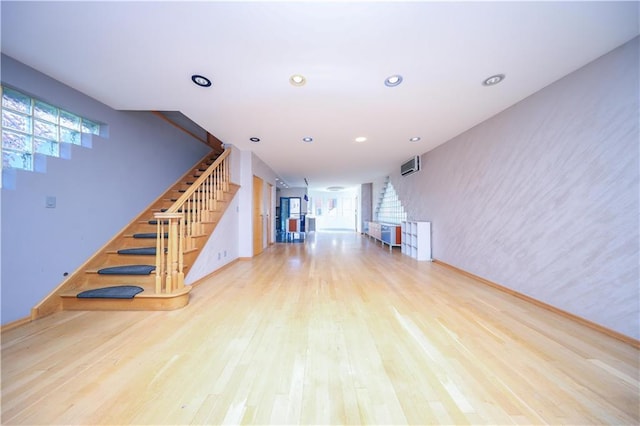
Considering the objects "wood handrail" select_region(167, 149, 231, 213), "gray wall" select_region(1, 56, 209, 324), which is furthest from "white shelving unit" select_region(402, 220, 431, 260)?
"gray wall" select_region(1, 56, 209, 324)

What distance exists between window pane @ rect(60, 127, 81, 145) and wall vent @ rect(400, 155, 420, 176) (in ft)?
20.6

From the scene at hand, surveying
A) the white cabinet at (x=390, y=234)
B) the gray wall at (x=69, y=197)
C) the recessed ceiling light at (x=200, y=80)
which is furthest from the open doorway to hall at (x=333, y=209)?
the recessed ceiling light at (x=200, y=80)

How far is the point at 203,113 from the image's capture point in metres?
3.27

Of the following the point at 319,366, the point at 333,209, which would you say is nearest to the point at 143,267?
the point at 319,366

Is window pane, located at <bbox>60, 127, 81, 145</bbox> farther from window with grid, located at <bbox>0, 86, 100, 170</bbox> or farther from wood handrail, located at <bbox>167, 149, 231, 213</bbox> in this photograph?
wood handrail, located at <bbox>167, 149, 231, 213</bbox>

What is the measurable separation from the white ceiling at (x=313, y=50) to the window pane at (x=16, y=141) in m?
0.71

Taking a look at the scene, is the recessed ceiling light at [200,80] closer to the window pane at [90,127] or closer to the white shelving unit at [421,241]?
the window pane at [90,127]

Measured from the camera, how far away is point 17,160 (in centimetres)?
224

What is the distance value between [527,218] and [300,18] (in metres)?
3.37

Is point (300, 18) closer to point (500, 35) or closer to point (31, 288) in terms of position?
point (500, 35)

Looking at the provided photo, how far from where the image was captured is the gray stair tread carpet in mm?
2508

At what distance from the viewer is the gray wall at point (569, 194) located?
1989mm

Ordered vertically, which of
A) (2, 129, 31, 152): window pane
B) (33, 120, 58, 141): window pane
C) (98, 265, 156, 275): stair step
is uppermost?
(33, 120, 58, 141): window pane

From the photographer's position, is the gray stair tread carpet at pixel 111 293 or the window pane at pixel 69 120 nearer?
the gray stair tread carpet at pixel 111 293
